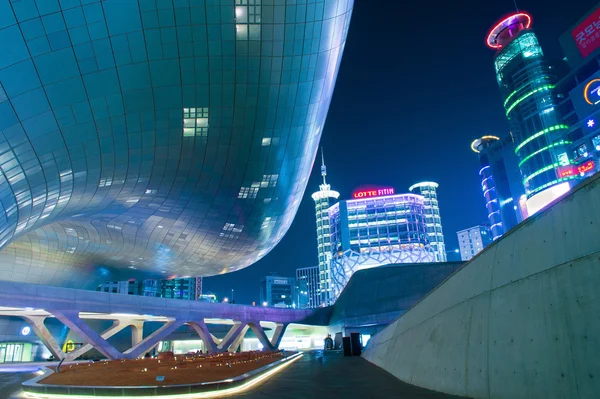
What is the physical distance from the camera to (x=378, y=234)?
121 m

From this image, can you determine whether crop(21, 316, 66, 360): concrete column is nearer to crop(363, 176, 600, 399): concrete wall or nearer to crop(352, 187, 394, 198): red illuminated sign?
crop(363, 176, 600, 399): concrete wall

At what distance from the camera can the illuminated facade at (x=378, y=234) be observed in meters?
116

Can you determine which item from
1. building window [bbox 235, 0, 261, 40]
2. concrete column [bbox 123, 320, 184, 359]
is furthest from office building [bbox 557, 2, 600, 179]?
building window [bbox 235, 0, 261, 40]

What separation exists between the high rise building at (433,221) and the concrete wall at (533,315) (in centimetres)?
12017

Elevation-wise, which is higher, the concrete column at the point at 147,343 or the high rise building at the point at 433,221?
the high rise building at the point at 433,221

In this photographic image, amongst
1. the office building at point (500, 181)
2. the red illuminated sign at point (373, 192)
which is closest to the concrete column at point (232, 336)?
the red illuminated sign at point (373, 192)

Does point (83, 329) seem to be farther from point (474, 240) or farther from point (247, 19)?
→ point (474, 240)

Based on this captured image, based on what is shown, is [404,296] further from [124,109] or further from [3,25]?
[3,25]

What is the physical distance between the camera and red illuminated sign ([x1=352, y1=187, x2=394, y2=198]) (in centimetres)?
12488

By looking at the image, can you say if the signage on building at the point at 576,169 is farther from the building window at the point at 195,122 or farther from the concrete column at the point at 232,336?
the building window at the point at 195,122

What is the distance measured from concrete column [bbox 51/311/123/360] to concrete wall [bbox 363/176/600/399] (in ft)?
111

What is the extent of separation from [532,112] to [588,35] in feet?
54.4

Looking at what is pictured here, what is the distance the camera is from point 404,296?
1951 inches

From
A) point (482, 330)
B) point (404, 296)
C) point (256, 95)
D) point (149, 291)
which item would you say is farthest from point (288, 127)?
point (149, 291)
